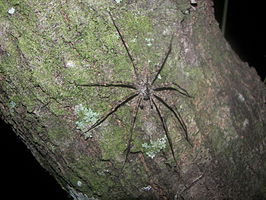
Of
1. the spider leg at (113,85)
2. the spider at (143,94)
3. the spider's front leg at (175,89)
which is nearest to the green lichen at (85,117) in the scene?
the spider at (143,94)

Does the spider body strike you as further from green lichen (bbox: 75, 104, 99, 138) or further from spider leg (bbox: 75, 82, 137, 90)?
green lichen (bbox: 75, 104, 99, 138)

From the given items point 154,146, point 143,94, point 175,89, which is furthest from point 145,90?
point 154,146

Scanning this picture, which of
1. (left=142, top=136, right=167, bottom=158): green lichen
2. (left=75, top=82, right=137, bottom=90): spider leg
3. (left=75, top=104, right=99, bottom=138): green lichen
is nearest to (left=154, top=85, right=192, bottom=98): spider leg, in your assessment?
(left=75, top=82, right=137, bottom=90): spider leg

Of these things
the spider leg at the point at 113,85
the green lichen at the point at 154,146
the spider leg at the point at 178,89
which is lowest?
the green lichen at the point at 154,146

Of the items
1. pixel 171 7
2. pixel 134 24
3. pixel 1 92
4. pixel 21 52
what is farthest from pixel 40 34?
pixel 171 7

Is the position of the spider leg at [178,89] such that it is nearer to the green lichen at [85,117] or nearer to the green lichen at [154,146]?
the green lichen at [154,146]

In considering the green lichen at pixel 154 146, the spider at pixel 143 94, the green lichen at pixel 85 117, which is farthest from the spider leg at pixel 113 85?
the green lichen at pixel 154 146

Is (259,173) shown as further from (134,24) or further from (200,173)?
(134,24)

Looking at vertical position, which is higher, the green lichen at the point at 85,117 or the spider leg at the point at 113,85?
the spider leg at the point at 113,85
